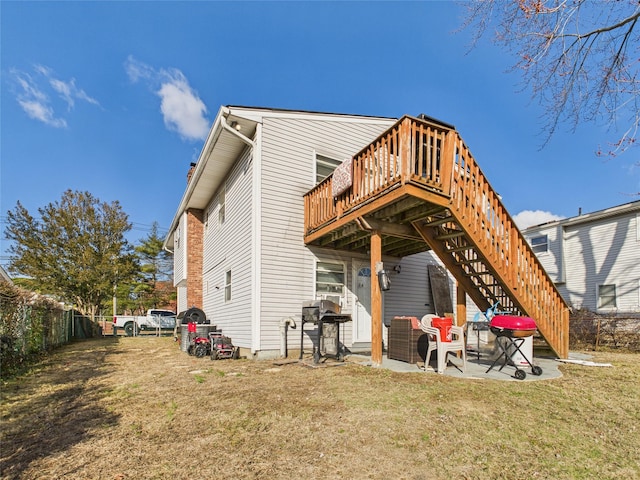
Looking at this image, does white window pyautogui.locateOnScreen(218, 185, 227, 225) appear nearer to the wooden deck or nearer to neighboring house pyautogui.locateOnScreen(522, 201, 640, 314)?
the wooden deck

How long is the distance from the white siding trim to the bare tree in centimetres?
499

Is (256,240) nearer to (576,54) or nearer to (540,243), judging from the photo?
(576,54)

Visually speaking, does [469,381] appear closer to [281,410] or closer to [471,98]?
[281,410]

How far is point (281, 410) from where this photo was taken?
3.87 meters

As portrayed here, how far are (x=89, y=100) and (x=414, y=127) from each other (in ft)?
48.0

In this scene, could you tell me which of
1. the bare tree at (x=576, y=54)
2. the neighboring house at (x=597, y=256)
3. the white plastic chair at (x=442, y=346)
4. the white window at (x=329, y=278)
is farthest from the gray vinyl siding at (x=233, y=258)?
the neighboring house at (x=597, y=256)

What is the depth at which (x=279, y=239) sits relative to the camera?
831cm

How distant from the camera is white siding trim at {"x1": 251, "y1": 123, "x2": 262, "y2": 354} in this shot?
7.74 meters

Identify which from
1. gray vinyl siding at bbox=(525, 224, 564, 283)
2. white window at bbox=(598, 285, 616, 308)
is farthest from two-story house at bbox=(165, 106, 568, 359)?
white window at bbox=(598, 285, 616, 308)

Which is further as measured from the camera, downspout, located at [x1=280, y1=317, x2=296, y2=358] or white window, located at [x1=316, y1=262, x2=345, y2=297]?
white window, located at [x1=316, y1=262, x2=345, y2=297]

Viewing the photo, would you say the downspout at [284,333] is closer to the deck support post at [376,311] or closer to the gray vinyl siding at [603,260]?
the deck support post at [376,311]

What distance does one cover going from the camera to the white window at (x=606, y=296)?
15031 mm

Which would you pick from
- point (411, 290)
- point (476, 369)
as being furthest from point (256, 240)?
point (476, 369)

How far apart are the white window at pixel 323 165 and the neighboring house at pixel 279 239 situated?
26mm
